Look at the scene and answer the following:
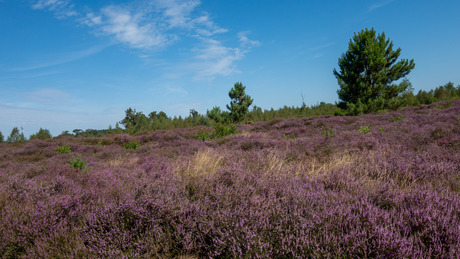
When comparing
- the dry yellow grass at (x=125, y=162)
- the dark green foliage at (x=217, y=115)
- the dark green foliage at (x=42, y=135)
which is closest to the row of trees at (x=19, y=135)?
the dark green foliage at (x=42, y=135)

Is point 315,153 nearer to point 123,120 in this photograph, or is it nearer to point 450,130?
point 450,130

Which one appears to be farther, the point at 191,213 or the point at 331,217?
the point at 191,213

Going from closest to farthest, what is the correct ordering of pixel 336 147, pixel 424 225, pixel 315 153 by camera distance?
pixel 424 225 → pixel 315 153 → pixel 336 147

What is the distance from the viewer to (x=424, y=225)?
1853mm

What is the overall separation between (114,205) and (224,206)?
1198 mm

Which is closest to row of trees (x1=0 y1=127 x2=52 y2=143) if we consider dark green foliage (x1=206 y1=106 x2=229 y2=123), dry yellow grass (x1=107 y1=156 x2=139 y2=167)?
dark green foliage (x1=206 y1=106 x2=229 y2=123)

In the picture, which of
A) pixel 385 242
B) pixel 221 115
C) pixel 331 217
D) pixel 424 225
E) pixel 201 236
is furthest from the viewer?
pixel 221 115

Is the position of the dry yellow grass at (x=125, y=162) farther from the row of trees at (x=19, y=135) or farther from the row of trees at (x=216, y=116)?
the row of trees at (x=19, y=135)

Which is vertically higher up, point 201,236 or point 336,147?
point 336,147

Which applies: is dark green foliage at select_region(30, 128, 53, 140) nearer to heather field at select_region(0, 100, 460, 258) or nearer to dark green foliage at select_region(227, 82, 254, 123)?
dark green foliage at select_region(227, 82, 254, 123)

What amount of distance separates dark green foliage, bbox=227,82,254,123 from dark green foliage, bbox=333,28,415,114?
45.3ft

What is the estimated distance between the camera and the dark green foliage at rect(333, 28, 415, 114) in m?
26.1

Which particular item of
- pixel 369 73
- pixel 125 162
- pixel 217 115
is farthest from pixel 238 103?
pixel 125 162

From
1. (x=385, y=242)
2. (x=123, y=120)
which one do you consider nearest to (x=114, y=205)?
(x=385, y=242)
